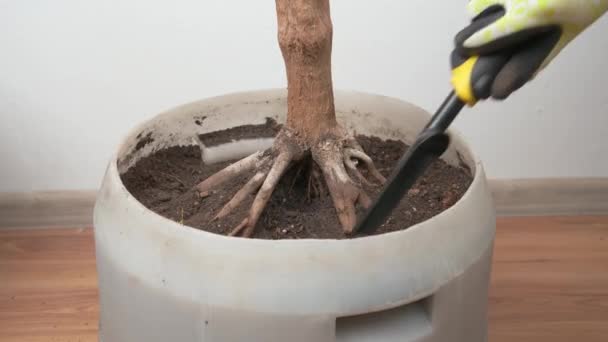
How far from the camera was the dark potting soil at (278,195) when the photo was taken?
2.62 feet

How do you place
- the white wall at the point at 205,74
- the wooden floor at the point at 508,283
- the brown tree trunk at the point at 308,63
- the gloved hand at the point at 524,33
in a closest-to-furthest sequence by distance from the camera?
the gloved hand at the point at 524,33, the brown tree trunk at the point at 308,63, the wooden floor at the point at 508,283, the white wall at the point at 205,74

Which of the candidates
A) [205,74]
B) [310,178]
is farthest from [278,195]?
[205,74]

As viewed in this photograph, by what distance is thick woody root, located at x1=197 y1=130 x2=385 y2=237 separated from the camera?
78cm

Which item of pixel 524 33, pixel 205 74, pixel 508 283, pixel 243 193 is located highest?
pixel 524 33

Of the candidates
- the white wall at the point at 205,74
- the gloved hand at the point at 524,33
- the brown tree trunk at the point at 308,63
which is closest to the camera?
the gloved hand at the point at 524,33

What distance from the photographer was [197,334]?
2.17 feet

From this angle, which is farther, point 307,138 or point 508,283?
point 508,283

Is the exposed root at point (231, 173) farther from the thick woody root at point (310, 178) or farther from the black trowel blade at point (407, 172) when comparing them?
the black trowel blade at point (407, 172)

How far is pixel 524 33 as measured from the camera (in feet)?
2.00

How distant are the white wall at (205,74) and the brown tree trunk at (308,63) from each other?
496 mm

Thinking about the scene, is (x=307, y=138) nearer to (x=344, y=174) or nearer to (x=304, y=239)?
(x=344, y=174)

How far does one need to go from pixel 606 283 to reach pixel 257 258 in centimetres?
81

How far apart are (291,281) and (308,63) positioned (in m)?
0.26

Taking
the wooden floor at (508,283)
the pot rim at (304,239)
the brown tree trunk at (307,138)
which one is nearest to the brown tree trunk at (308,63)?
the brown tree trunk at (307,138)
